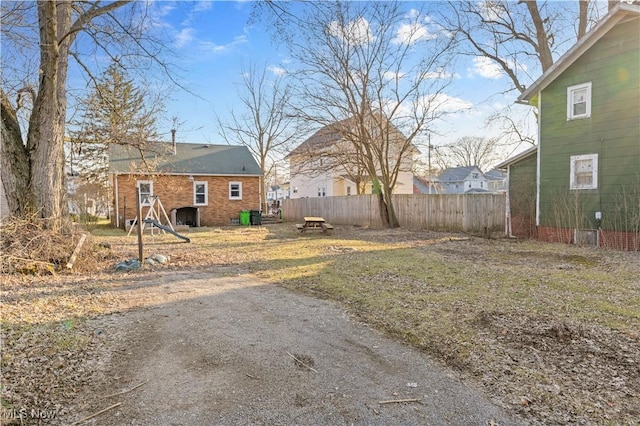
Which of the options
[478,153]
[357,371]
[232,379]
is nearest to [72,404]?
[232,379]

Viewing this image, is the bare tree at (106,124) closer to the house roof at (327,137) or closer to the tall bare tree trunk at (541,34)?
the house roof at (327,137)

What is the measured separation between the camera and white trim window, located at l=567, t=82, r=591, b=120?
11.4 meters

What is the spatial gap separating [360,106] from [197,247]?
1024 centimetres

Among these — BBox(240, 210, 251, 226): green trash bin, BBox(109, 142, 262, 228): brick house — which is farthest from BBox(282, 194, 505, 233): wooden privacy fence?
BBox(109, 142, 262, 228): brick house

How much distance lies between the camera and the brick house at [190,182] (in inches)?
754

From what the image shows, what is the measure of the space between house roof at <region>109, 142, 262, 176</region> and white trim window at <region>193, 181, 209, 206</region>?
0.68m

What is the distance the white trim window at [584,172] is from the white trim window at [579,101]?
4.27ft

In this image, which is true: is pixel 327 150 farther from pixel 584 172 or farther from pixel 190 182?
pixel 584 172

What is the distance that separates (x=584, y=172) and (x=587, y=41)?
3.94 metres

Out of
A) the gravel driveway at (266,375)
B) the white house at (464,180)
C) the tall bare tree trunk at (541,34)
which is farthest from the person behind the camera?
the white house at (464,180)

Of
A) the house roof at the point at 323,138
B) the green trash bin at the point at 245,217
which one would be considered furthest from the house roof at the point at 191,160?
A: the house roof at the point at 323,138

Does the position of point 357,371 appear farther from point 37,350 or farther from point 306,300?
point 37,350

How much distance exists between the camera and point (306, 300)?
18.3ft

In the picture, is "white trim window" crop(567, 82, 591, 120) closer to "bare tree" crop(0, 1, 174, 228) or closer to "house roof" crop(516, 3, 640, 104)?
"house roof" crop(516, 3, 640, 104)
